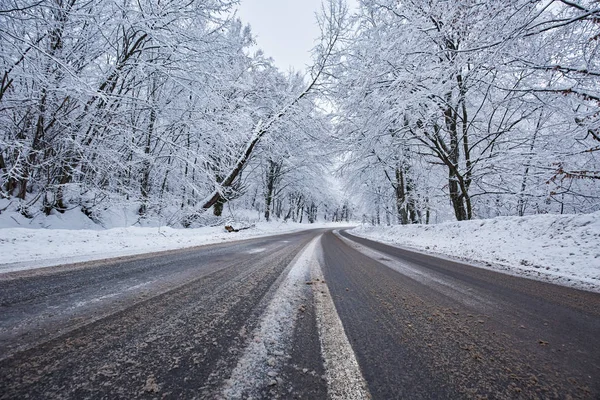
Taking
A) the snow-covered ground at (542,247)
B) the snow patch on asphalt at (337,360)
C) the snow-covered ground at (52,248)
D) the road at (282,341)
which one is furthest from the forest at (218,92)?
the snow patch on asphalt at (337,360)

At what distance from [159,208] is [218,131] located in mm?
4063

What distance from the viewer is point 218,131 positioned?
27.7ft

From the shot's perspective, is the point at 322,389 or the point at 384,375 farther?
the point at 384,375

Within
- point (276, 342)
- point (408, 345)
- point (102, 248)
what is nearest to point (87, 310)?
point (276, 342)

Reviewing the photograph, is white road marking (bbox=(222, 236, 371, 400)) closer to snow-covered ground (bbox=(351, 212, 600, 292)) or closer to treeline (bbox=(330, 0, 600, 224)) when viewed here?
snow-covered ground (bbox=(351, 212, 600, 292))

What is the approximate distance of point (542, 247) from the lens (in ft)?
15.9

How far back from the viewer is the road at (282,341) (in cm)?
81

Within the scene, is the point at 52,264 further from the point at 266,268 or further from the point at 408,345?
the point at 408,345

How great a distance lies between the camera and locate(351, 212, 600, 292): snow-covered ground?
3.51 metres

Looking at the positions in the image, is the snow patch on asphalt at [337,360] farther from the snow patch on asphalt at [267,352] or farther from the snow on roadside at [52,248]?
the snow on roadside at [52,248]

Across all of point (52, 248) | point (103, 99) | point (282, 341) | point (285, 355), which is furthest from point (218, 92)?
point (285, 355)

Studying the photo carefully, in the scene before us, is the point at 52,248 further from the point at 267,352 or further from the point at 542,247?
the point at 542,247

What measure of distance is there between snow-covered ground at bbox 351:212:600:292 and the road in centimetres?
169

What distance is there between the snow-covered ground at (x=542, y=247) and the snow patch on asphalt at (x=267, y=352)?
3.47m
